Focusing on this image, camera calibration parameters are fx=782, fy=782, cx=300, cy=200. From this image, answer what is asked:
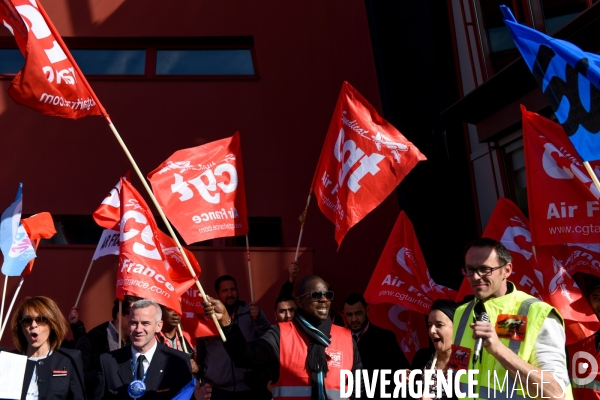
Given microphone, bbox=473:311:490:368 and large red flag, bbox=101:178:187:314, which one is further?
large red flag, bbox=101:178:187:314

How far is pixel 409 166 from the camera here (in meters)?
7.61

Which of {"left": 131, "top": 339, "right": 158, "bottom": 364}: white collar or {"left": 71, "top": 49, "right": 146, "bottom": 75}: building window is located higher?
{"left": 71, "top": 49, "right": 146, "bottom": 75}: building window

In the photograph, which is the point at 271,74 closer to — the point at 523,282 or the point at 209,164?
the point at 209,164

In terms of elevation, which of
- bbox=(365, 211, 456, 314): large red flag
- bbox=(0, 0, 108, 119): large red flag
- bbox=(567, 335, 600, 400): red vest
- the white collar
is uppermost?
bbox=(0, 0, 108, 119): large red flag

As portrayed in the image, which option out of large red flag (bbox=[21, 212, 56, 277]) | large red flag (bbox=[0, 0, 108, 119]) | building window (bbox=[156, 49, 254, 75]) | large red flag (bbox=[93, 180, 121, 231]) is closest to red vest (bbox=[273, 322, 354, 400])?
large red flag (bbox=[0, 0, 108, 119])

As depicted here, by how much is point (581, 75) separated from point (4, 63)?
9.51m

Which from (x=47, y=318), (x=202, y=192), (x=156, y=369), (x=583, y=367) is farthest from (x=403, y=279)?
(x=47, y=318)

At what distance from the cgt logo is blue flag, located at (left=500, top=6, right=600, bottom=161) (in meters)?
1.75

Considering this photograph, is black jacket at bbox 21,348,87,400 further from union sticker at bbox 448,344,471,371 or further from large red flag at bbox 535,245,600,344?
large red flag at bbox 535,245,600,344

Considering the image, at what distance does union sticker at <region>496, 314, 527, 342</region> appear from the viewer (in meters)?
4.12

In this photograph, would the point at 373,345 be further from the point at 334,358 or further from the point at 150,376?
the point at 150,376

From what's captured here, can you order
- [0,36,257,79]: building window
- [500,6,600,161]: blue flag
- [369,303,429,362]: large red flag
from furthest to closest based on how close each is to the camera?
[0,36,257,79]: building window → [369,303,429,362]: large red flag → [500,6,600,161]: blue flag

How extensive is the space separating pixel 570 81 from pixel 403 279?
3524mm

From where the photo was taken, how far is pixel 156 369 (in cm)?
576
